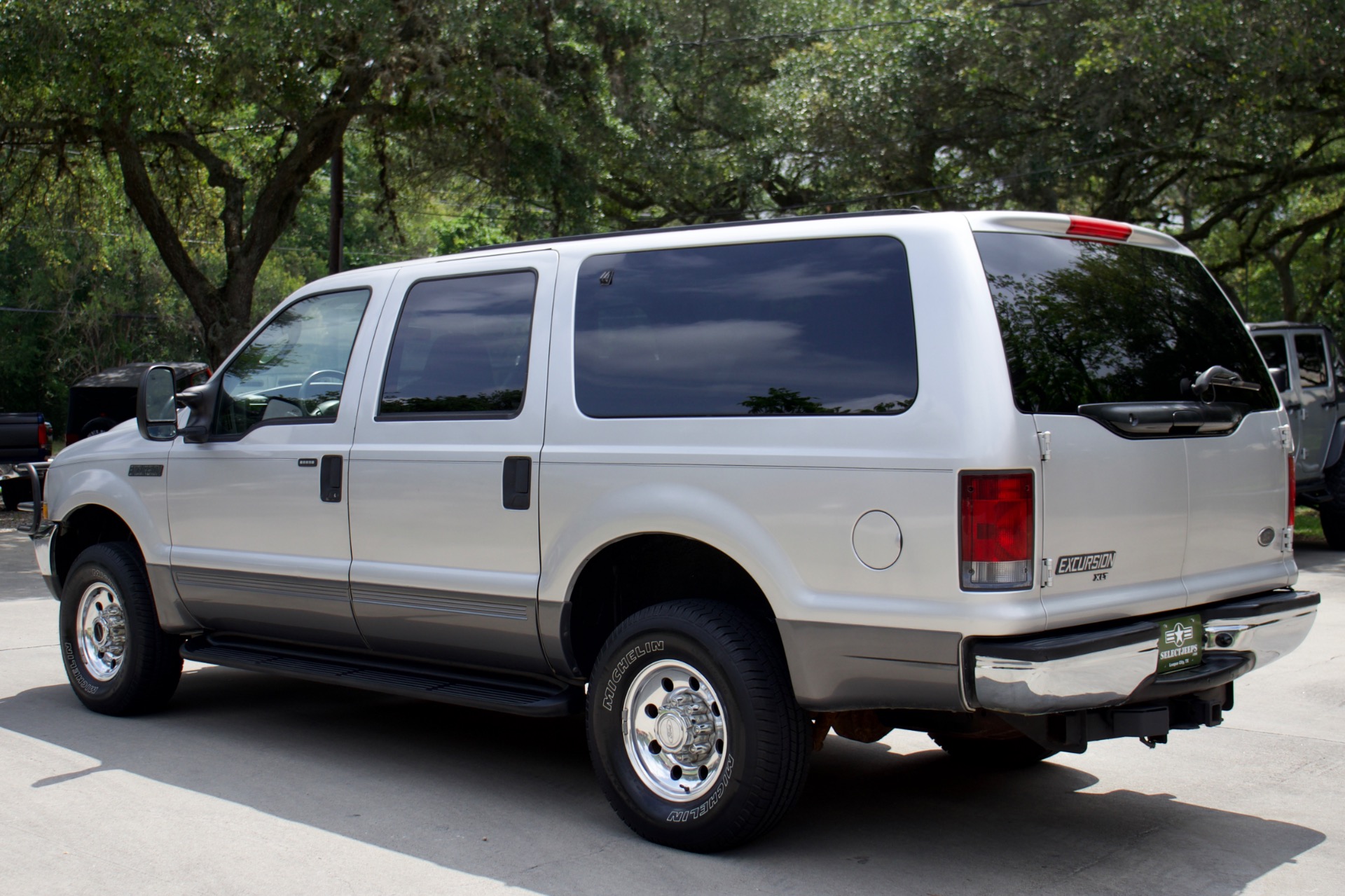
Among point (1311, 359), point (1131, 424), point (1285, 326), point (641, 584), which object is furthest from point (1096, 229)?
point (1311, 359)

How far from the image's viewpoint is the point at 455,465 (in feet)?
16.7

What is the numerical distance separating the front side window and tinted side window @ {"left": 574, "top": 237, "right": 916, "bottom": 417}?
1.33m

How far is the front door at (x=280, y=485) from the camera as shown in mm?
5551

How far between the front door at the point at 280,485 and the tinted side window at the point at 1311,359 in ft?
33.7

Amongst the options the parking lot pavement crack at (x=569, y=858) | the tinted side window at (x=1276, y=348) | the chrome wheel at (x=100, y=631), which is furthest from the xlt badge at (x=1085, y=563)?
the tinted side window at (x=1276, y=348)

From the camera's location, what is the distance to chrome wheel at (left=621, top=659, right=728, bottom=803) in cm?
438

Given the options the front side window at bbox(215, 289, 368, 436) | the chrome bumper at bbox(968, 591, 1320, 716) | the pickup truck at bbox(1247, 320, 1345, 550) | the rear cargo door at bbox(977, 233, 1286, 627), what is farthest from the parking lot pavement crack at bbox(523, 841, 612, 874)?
the pickup truck at bbox(1247, 320, 1345, 550)

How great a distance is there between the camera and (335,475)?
18.0ft

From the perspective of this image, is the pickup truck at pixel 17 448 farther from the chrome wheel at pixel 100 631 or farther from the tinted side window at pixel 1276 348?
the tinted side window at pixel 1276 348

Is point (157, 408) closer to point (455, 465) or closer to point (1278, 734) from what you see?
point (455, 465)

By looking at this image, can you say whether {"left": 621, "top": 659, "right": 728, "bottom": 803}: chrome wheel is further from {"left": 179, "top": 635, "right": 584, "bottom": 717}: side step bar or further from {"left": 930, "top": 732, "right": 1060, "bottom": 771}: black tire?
{"left": 930, "top": 732, "right": 1060, "bottom": 771}: black tire

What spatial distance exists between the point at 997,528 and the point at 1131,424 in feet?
2.08

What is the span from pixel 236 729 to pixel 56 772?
3.22 feet

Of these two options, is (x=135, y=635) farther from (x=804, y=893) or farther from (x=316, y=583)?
(x=804, y=893)
